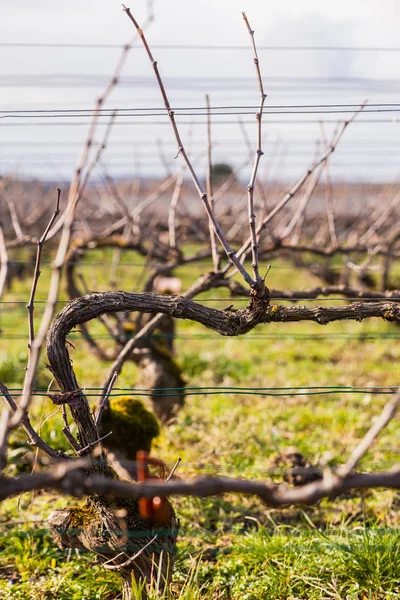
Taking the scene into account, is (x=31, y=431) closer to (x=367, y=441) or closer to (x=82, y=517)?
(x=82, y=517)

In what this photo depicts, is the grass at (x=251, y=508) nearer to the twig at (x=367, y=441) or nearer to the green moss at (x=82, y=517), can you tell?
the green moss at (x=82, y=517)

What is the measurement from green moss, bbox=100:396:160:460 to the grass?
1.32 feet

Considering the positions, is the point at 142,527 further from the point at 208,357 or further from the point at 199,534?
the point at 208,357

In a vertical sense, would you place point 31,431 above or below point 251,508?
above

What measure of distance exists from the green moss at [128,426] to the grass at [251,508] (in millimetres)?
402

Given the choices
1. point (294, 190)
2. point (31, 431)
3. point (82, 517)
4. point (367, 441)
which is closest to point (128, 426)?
point (82, 517)

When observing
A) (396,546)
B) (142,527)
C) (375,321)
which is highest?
(142,527)

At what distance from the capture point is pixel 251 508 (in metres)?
3.73

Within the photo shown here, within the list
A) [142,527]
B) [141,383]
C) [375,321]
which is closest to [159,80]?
[142,527]

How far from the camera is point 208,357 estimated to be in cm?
709

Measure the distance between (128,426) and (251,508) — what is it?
0.96 metres

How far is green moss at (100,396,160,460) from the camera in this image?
144 inches

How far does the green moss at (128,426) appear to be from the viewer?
365 centimetres

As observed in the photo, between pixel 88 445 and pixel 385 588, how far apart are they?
5.36ft
